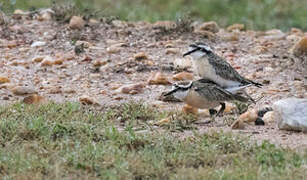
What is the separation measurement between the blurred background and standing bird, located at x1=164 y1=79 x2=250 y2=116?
5.36 m

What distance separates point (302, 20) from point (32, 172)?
9436mm

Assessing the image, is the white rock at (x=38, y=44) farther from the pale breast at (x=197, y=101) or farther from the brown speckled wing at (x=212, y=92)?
the pale breast at (x=197, y=101)

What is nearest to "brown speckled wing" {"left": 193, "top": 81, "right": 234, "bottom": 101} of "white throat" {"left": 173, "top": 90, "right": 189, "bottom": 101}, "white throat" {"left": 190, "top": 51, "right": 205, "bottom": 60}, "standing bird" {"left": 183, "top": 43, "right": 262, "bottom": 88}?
"white throat" {"left": 173, "top": 90, "right": 189, "bottom": 101}

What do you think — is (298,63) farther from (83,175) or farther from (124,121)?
(83,175)

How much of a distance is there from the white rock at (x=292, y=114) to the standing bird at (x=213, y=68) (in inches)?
42.9

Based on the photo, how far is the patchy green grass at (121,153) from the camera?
216 inches

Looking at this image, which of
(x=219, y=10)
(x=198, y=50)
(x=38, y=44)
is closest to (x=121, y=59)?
(x=38, y=44)

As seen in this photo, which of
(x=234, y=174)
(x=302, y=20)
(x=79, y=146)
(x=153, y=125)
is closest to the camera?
(x=234, y=174)

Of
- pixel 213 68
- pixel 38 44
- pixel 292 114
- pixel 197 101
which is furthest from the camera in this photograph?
pixel 38 44

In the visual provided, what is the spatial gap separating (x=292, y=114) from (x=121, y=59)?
3492 millimetres

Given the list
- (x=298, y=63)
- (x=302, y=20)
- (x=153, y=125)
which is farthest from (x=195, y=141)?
(x=302, y=20)

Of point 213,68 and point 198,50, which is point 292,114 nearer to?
point 213,68

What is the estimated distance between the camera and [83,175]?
550cm

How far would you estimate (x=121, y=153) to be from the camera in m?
5.80
